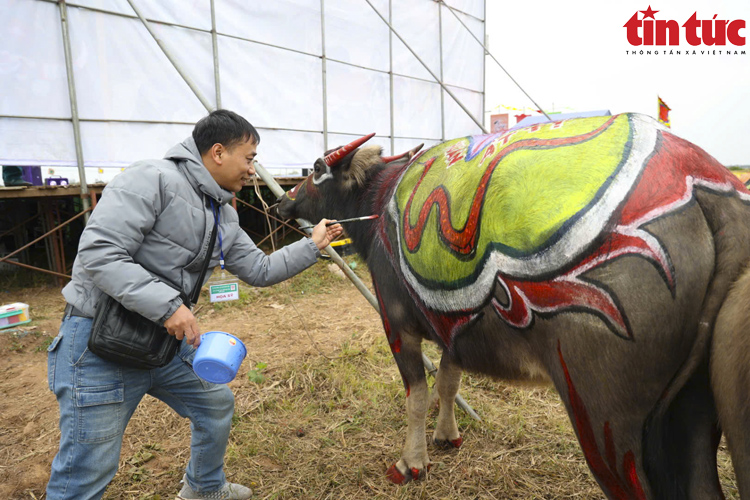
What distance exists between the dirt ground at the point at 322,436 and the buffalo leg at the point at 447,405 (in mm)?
83

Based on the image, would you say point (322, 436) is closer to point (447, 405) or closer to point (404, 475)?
point (404, 475)

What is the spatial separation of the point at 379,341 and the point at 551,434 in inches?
73.8

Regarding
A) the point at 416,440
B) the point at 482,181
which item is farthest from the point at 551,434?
the point at 482,181

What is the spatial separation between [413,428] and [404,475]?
0.87 ft

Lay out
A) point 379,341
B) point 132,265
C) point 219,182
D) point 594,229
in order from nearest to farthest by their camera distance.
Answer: point 594,229 < point 132,265 < point 219,182 < point 379,341

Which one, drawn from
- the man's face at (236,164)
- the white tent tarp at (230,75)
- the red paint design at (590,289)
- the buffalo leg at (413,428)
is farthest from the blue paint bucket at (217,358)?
the white tent tarp at (230,75)

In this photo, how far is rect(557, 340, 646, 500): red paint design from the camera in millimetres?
1493

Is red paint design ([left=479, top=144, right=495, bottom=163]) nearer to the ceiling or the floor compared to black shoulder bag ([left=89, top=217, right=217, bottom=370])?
nearer to the ceiling

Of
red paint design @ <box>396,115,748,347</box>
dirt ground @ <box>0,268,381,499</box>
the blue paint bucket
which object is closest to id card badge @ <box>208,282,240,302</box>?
dirt ground @ <box>0,268,381,499</box>

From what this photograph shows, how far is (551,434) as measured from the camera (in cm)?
304

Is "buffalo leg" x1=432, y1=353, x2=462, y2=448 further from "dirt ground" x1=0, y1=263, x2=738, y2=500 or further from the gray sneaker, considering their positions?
the gray sneaker

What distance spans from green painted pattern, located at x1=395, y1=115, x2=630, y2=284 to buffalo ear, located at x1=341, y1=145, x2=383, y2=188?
0.99 m

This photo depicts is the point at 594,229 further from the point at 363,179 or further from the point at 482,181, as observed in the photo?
the point at 363,179

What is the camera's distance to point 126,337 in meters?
1.79
